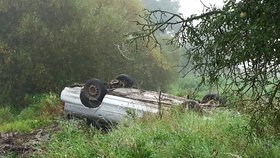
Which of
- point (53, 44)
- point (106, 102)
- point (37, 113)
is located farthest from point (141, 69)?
point (106, 102)

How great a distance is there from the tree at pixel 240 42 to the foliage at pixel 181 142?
668 mm

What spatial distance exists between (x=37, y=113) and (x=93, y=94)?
5.25 meters

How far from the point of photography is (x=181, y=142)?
6.61 m

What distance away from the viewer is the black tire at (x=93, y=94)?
12664 millimetres

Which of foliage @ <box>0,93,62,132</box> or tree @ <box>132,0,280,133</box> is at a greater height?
tree @ <box>132,0,280,133</box>

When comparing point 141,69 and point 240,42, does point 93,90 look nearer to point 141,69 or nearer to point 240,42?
point 240,42

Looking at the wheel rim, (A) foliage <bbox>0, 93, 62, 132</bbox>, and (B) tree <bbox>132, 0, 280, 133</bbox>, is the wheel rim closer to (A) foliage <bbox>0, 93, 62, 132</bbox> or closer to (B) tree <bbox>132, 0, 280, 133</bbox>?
(A) foliage <bbox>0, 93, 62, 132</bbox>

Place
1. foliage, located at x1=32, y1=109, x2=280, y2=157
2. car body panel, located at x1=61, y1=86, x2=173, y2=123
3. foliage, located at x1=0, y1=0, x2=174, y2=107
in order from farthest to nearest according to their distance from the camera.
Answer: foliage, located at x1=0, y1=0, x2=174, y2=107 → car body panel, located at x1=61, y1=86, x2=173, y2=123 → foliage, located at x1=32, y1=109, x2=280, y2=157

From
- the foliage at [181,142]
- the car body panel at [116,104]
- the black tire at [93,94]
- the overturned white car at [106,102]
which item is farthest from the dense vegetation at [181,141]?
the black tire at [93,94]

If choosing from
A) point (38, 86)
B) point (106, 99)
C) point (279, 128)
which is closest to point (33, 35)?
point (38, 86)

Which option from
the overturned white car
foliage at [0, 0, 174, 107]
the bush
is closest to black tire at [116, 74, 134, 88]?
the overturned white car

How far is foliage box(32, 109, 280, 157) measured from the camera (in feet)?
20.9

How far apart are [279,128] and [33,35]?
15.1m

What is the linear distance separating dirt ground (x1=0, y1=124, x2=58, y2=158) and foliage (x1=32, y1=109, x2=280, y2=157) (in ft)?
4.96
